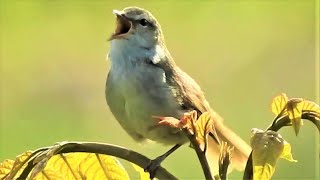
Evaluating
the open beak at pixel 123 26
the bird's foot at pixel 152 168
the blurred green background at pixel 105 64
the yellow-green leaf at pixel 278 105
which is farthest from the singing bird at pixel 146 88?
the blurred green background at pixel 105 64

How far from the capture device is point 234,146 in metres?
1.06

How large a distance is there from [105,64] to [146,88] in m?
1.84

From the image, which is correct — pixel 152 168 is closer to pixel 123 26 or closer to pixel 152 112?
pixel 152 112

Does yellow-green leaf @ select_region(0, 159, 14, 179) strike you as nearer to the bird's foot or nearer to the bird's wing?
the bird's foot

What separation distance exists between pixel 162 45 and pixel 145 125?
0.94ft

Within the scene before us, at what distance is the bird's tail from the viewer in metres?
1.04

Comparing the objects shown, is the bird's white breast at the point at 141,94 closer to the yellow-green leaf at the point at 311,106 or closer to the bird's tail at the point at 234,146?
the bird's tail at the point at 234,146

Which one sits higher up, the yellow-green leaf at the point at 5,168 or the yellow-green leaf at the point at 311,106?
the yellow-green leaf at the point at 311,106

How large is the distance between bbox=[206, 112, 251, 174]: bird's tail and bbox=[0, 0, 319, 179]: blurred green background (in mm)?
1613

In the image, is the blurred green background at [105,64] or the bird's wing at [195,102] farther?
the blurred green background at [105,64]

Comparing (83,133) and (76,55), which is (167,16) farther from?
(83,133)

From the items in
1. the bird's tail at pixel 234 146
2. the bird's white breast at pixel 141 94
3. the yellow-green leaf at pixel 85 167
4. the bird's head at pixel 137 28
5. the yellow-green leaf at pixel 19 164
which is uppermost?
the bird's head at pixel 137 28

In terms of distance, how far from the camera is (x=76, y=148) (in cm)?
66

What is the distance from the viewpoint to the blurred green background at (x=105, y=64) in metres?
3.30
